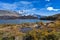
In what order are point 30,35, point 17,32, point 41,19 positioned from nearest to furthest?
point 30,35 → point 17,32 → point 41,19

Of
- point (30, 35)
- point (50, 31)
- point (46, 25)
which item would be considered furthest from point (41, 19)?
point (30, 35)

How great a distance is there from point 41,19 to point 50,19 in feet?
1.43

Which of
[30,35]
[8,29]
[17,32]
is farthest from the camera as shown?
[8,29]

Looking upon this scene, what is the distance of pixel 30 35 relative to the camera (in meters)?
6.11

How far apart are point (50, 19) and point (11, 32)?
2489 mm

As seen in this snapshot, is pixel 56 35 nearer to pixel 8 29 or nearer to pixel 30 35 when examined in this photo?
pixel 30 35

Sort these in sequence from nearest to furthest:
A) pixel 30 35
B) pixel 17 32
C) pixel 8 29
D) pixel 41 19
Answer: pixel 30 35 < pixel 17 32 < pixel 8 29 < pixel 41 19

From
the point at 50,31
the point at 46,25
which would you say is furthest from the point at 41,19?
the point at 50,31

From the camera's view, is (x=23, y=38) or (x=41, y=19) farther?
(x=41, y=19)

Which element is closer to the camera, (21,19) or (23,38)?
(23,38)

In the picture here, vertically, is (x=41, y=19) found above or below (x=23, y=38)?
above

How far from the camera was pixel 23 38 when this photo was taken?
616 cm

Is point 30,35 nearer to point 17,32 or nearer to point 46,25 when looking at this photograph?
point 17,32

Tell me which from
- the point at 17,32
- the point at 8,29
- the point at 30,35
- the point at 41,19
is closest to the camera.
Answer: the point at 30,35
